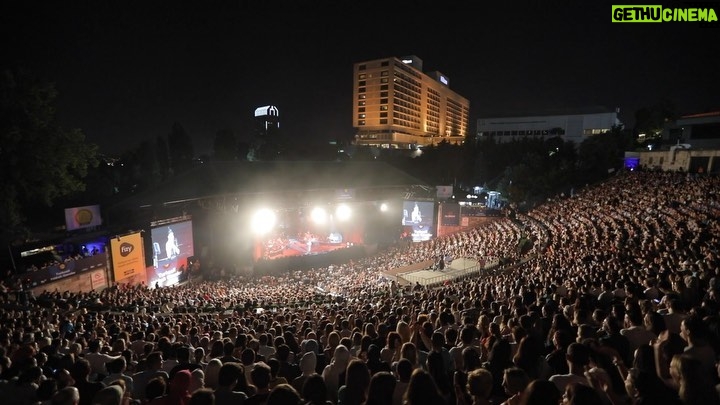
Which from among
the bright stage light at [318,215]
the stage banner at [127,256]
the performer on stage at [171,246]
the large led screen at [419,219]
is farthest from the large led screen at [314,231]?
the stage banner at [127,256]

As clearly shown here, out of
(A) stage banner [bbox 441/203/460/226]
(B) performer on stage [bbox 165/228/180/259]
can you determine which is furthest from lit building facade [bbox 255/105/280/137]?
(B) performer on stage [bbox 165/228/180/259]

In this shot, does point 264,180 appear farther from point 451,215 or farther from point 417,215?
point 451,215

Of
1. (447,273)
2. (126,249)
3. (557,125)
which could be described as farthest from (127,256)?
(557,125)

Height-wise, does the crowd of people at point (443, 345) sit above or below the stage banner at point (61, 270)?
above

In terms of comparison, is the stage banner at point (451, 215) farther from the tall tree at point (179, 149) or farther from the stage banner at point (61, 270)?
the tall tree at point (179, 149)

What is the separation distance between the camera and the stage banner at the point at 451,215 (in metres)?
34.8

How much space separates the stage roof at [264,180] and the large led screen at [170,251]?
220 cm

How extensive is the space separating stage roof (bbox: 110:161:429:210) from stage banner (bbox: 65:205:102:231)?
1091 mm

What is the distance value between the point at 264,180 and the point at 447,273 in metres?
18.5

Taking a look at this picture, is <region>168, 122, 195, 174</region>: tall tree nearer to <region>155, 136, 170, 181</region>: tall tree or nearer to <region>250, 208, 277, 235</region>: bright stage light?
<region>155, 136, 170, 181</region>: tall tree

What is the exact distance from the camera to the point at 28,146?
2186cm

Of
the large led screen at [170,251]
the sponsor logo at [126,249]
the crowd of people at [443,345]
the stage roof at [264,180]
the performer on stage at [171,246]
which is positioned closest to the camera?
the crowd of people at [443,345]

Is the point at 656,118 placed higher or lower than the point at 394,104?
lower

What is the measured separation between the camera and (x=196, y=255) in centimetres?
2806
